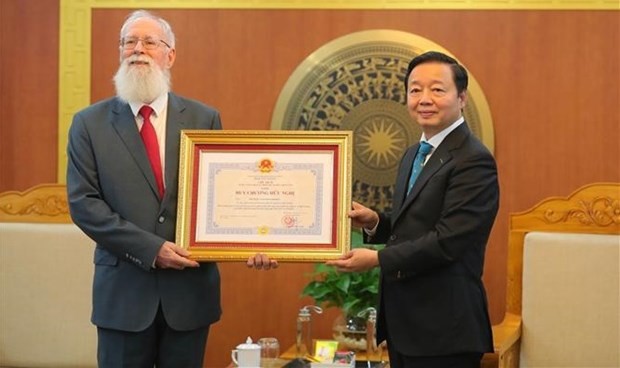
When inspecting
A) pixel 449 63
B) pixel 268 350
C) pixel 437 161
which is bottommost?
pixel 268 350

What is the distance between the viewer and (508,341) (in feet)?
11.0

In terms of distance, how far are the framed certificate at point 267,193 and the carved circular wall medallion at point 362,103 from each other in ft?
5.74

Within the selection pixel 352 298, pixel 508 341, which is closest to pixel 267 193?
pixel 352 298

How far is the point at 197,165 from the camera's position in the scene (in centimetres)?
281

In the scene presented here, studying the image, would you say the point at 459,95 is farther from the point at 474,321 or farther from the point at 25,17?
the point at 25,17

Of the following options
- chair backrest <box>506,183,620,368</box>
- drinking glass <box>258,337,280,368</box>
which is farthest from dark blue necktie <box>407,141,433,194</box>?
chair backrest <box>506,183,620,368</box>

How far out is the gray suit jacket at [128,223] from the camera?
8.63ft

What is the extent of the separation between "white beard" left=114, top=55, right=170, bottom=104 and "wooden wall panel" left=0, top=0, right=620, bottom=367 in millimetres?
1902

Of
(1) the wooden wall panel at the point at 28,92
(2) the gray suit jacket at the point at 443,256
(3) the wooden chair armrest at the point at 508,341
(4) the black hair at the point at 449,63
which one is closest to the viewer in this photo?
(2) the gray suit jacket at the point at 443,256

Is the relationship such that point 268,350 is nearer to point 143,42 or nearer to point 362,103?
point 143,42

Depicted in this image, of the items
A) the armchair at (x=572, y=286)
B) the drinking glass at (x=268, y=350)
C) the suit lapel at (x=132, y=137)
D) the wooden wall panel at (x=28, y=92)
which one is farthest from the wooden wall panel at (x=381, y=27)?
the suit lapel at (x=132, y=137)

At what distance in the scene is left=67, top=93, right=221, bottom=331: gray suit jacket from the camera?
263 centimetres

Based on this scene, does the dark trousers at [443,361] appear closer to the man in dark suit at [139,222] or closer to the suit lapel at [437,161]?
the suit lapel at [437,161]

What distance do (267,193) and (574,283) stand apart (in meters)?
1.51
